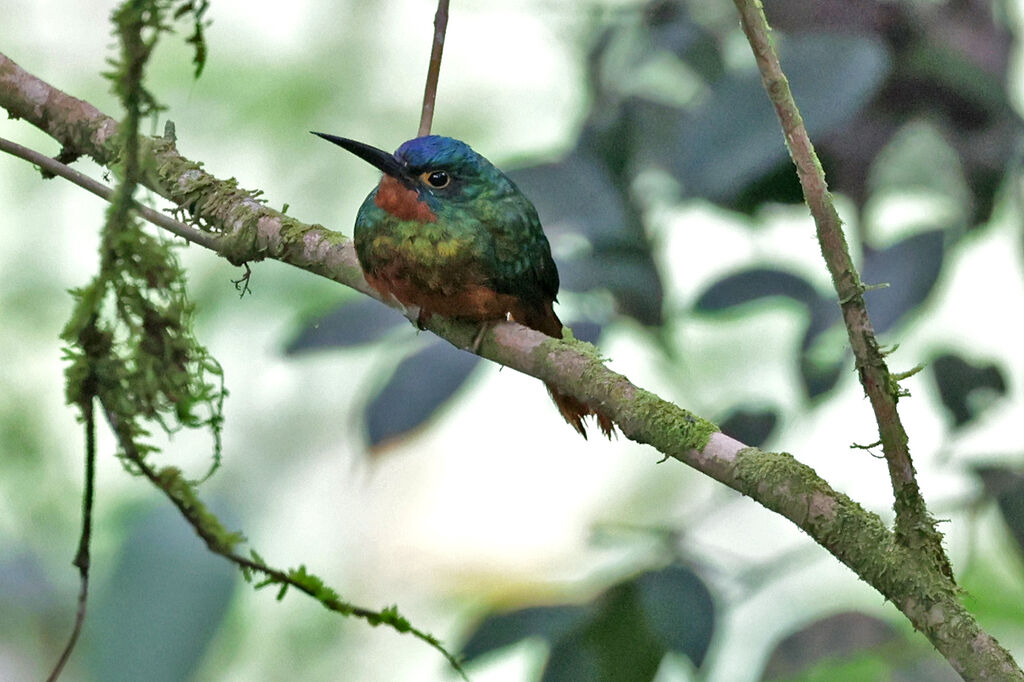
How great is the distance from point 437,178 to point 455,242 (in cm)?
15

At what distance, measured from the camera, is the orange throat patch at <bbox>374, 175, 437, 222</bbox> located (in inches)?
53.3

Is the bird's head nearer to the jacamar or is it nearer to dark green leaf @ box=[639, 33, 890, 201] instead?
the jacamar

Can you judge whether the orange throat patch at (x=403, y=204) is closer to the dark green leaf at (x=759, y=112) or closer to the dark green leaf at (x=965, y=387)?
the dark green leaf at (x=759, y=112)

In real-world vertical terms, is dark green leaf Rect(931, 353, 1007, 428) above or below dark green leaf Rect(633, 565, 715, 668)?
above

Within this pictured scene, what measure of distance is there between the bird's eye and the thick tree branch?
20cm

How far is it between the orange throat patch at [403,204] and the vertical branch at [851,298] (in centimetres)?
54

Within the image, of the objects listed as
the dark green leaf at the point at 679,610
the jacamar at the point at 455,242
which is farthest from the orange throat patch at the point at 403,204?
the dark green leaf at the point at 679,610

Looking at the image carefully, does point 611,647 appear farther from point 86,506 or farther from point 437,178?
point 86,506

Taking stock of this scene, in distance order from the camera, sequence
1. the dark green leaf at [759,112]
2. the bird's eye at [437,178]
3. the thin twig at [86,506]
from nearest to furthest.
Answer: the thin twig at [86,506] < the bird's eye at [437,178] < the dark green leaf at [759,112]

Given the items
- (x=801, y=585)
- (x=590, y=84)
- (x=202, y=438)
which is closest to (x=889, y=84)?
(x=590, y=84)

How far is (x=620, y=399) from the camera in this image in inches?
40.5

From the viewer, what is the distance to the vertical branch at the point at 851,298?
0.89 metres

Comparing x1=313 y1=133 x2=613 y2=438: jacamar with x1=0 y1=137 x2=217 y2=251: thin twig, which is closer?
x1=0 y1=137 x2=217 y2=251: thin twig

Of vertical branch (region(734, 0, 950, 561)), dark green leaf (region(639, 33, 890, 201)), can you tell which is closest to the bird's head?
dark green leaf (region(639, 33, 890, 201))
